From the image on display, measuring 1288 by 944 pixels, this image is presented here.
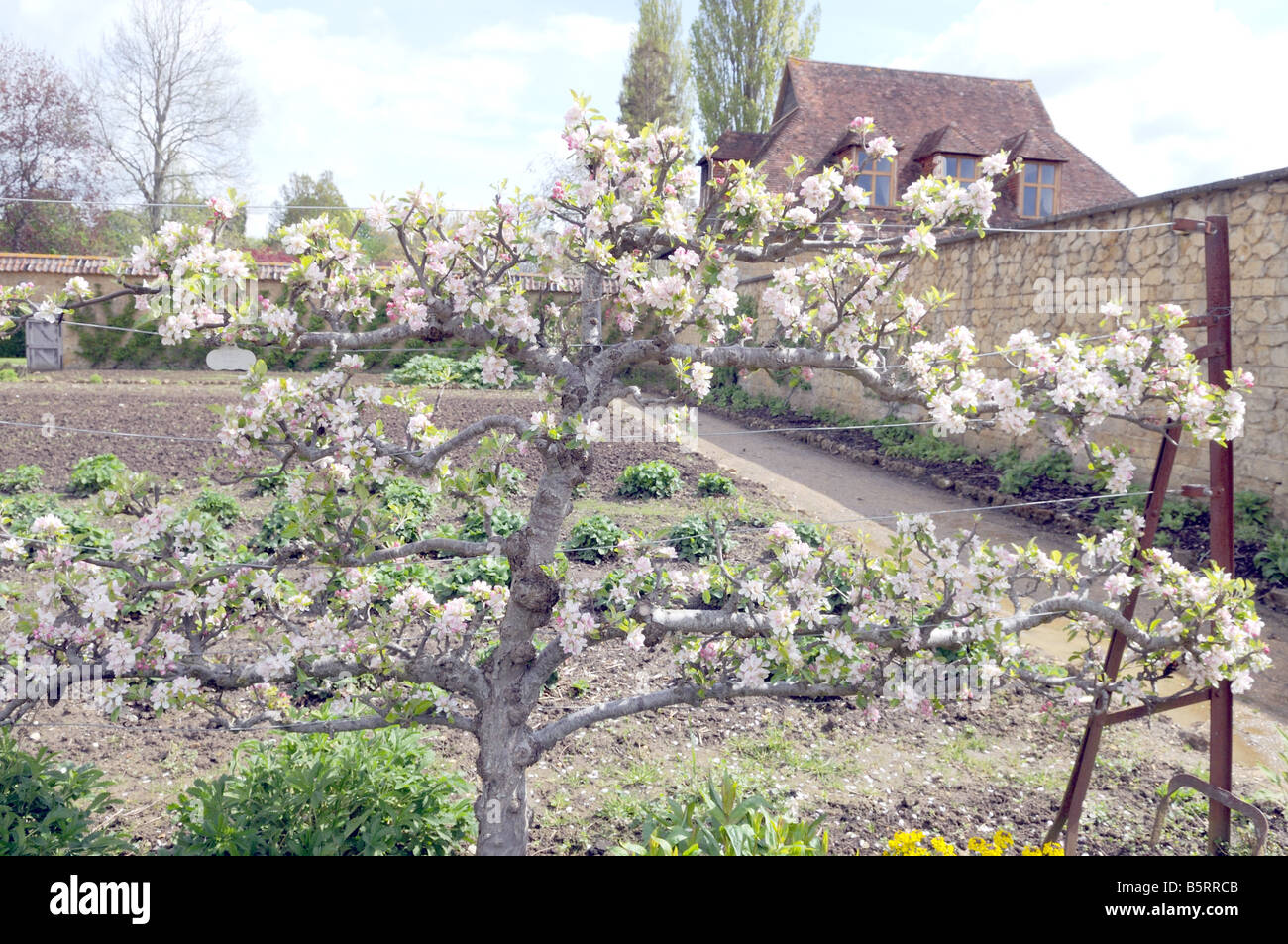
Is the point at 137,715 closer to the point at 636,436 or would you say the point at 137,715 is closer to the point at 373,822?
the point at 373,822

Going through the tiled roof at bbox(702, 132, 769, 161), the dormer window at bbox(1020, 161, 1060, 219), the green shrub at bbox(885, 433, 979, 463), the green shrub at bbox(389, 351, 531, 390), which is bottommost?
the green shrub at bbox(885, 433, 979, 463)

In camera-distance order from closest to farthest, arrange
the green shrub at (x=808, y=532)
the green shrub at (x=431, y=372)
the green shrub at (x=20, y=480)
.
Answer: the green shrub at (x=808, y=532) → the green shrub at (x=20, y=480) → the green shrub at (x=431, y=372)

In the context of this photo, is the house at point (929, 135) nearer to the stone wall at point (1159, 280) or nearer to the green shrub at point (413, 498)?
the stone wall at point (1159, 280)

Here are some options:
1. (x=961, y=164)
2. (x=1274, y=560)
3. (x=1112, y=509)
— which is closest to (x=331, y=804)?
(x=1274, y=560)

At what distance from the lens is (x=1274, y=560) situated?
6.62m

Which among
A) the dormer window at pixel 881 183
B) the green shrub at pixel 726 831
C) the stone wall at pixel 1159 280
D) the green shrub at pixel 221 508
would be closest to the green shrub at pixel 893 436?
the stone wall at pixel 1159 280

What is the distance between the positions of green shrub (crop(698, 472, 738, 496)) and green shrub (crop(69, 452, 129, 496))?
5176 mm

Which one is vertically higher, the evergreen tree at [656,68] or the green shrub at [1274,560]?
the evergreen tree at [656,68]

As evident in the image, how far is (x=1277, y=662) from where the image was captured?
5203 mm

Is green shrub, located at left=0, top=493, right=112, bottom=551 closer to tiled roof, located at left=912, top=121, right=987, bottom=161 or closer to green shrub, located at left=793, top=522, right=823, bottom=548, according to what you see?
green shrub, located at left=793, top=522, right=823, bottom=548

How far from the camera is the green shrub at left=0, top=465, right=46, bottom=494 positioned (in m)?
7.75

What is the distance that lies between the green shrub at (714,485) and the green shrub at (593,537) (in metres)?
2.32

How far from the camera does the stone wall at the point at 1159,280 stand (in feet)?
23.9

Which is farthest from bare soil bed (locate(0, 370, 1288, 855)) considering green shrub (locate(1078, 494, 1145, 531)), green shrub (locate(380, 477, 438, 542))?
green shrub (locate(1078, 494, 1145, 531))
